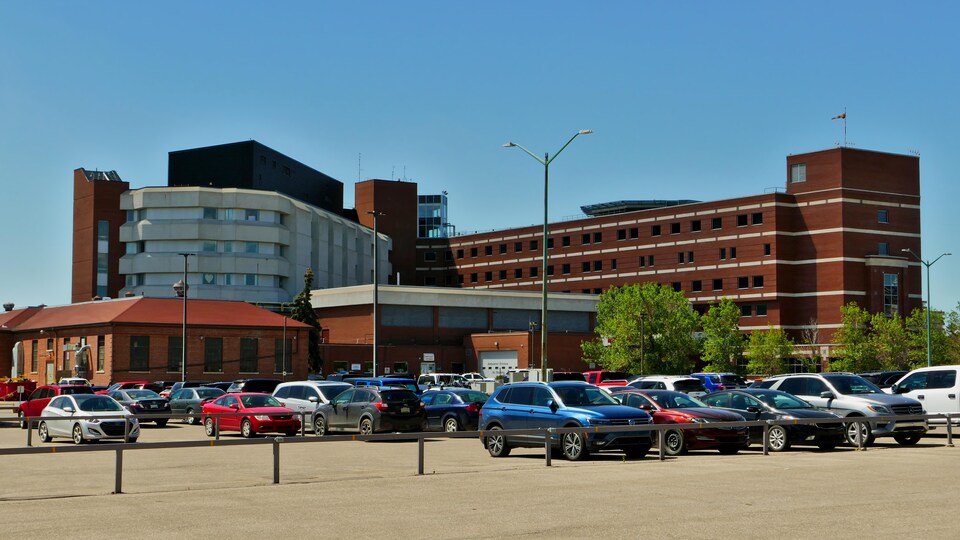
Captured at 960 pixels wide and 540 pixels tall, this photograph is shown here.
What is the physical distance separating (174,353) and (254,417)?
4496 centimetres

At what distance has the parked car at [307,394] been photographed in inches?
1401

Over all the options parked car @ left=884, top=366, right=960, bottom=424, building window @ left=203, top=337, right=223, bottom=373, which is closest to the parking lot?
parked car @ left=884, top=366, right=960, bottom=424

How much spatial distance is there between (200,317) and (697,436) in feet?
195

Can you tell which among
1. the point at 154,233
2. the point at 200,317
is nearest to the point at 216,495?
the point at 200,317

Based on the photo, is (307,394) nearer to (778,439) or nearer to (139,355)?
(778,439)

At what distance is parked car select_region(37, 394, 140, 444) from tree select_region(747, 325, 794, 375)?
71.0 m

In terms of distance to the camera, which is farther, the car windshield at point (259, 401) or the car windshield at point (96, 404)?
the car windshield at point (259, 401)

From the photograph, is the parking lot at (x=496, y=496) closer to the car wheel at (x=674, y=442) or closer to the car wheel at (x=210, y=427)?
the car wheel at (x=674, y=442)

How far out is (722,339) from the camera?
96062 millimetres

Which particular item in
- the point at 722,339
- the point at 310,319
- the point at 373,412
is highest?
the point at 310,319

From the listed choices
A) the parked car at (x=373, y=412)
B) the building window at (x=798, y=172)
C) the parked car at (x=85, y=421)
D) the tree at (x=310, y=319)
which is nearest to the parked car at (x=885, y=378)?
the parked car at (x=373, y=412)

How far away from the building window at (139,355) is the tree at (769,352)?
164 feet

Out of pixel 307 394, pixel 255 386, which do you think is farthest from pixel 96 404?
pixel 255 386

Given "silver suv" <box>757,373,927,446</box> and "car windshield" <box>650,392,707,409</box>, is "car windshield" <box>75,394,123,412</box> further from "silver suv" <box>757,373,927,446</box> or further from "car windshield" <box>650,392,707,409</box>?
"silver suv" <box>757,373,927,446</box>
